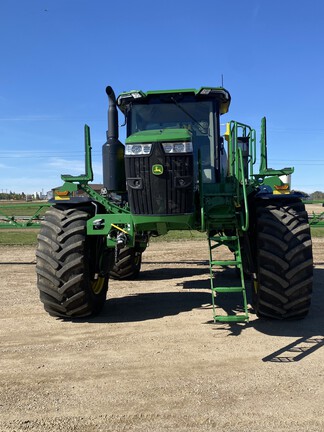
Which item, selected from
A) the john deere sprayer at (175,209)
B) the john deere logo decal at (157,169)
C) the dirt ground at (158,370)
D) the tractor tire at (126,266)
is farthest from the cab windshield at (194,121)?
the tractor tire at (126,266)

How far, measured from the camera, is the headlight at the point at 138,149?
4.84m

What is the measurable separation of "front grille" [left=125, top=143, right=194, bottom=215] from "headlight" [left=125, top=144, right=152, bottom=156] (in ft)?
0.15

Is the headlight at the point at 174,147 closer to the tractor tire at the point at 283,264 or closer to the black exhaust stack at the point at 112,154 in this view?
the black exhaust stack at the point at 112,154

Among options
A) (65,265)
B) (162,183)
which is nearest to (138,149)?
(162,183)

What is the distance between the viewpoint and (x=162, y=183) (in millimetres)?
4871

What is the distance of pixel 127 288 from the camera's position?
801cm

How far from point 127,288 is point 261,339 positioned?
3633 mm

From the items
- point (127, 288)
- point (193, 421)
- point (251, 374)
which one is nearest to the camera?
point (193, 421)

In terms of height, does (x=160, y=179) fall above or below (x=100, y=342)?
above

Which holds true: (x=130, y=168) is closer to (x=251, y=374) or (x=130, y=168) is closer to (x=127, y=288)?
(x=251, y=374)

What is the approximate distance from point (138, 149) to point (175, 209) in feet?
2.71

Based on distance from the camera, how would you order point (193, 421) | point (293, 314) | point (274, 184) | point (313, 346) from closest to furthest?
point (193, 421), point (313, 346), point (293, 314), point (274, 184)

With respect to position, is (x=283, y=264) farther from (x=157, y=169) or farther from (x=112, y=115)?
(x=112, y=115)

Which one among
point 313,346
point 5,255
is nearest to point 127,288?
point 313,346
